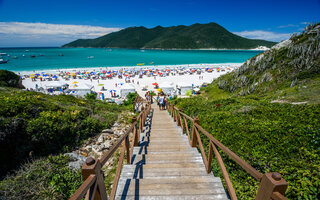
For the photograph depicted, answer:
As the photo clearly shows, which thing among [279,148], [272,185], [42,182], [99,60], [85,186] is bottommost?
[42,182]

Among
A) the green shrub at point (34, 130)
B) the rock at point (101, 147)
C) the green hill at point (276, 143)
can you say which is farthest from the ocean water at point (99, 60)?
the green hill at point (276, 143)

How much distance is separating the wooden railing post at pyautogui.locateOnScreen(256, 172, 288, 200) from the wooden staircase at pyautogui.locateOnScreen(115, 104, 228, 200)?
A: 1.33 m

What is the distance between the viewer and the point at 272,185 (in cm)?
147

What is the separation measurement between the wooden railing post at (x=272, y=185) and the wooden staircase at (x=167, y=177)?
1.33 metres

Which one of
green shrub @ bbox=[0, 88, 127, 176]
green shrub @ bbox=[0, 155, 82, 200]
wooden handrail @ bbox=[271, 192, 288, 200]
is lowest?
green shrub @ bbox=[0, 155, 82, 200]

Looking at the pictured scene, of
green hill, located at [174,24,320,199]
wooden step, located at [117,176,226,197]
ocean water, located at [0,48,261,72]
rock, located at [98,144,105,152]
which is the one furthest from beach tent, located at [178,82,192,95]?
ocean water, located at [0,48,261,72]

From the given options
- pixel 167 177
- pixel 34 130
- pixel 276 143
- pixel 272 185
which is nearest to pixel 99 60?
pixel 34 130

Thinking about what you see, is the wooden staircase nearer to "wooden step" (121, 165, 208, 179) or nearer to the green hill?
"wooden step" (121, 165, 208, 179)

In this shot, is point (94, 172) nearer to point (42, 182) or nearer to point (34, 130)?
point (42, 182)

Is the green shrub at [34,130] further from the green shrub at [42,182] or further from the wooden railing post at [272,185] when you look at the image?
the wooden railing post at [272,185]

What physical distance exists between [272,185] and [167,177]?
2164 millimetres

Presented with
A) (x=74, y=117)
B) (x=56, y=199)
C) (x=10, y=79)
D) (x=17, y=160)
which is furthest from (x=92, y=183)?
(x=10, y=79)

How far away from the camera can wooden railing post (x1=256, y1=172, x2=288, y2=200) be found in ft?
4.75

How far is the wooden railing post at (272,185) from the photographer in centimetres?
145
